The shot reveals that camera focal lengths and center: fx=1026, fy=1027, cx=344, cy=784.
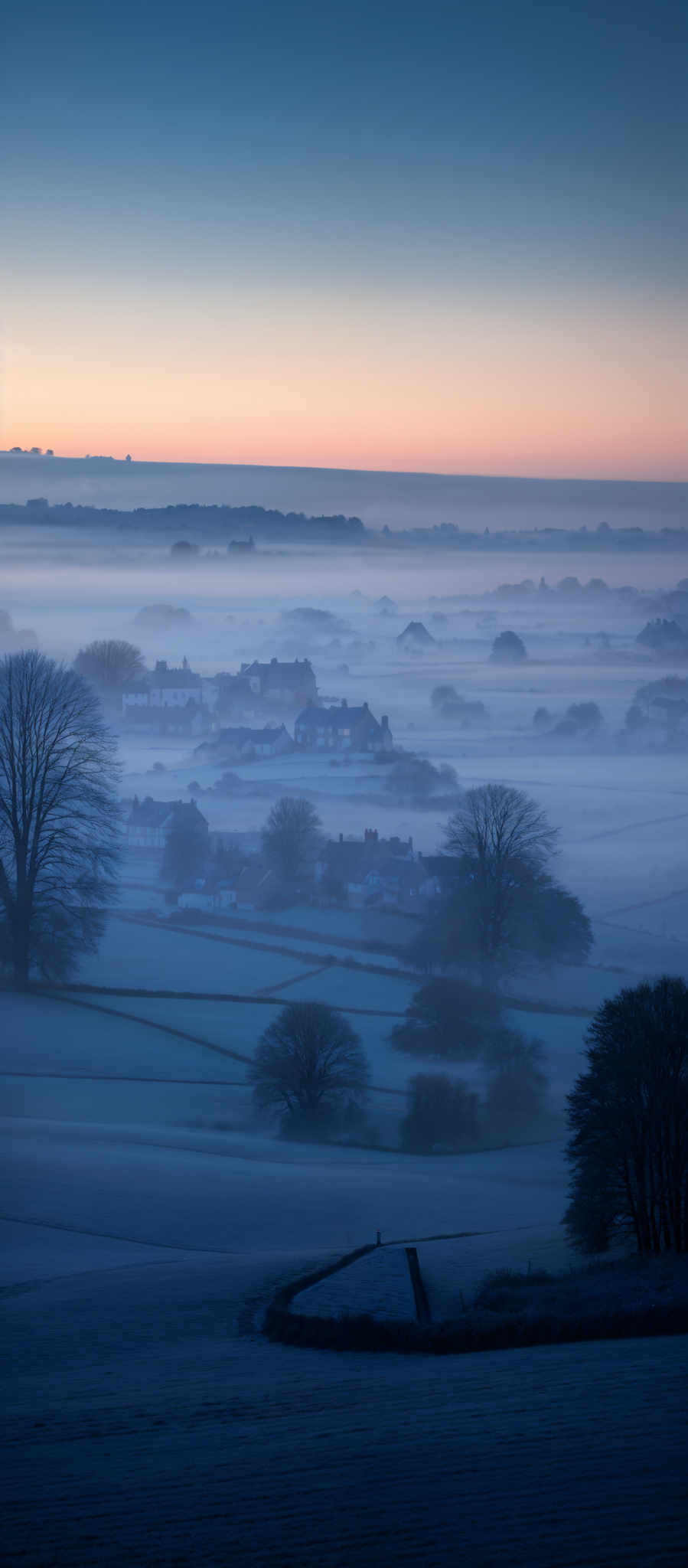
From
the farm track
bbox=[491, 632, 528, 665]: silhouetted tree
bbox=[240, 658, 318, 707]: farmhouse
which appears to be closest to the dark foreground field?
the farm track

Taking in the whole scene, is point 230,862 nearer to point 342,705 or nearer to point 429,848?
point 429,848

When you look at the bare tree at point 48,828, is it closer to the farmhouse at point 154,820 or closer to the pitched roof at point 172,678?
the farmhouse at point 154,820

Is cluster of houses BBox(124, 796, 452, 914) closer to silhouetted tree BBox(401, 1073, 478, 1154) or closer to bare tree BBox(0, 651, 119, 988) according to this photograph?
bare tree BBox(0, 651, 119, 988)

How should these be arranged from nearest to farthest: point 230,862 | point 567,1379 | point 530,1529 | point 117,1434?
point 530,1529, point 117,1434, point 567,1379, point 230,862

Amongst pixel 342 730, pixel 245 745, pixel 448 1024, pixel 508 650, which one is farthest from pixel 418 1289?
pixel 508 650

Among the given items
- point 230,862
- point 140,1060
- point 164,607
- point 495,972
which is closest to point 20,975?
point 140,1060
